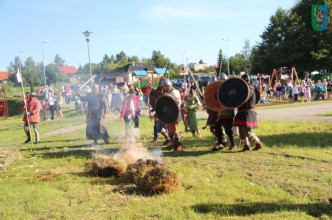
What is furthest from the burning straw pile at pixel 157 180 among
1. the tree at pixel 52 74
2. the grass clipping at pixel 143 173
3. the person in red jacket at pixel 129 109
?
the tree at pixel 52 74

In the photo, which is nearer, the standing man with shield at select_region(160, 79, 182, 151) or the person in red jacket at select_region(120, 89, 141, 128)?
the standing man with shield at select_region(160, 79, 182, 151)

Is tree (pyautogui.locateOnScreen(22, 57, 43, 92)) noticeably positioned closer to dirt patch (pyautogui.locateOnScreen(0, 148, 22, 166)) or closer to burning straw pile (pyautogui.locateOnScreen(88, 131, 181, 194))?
dirt patch (pyautogui.locateOnScreen(0, 148, 22, 166))

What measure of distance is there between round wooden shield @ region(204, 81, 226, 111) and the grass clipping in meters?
2.96

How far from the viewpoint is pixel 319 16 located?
1934cm

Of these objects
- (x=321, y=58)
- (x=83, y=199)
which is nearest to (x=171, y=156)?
(x=83, y=199)

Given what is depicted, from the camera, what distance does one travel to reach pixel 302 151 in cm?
919

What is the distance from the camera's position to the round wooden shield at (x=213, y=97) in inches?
387

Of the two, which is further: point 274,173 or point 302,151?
point 302,151

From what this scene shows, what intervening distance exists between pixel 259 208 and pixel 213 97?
4801 mm

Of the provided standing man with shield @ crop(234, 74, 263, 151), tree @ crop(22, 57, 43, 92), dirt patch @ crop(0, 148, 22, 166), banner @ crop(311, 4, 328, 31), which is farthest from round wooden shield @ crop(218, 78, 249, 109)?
tree @ crop(22, 57, 43, 92)

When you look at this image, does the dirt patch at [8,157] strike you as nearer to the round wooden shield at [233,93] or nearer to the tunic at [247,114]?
the round wooden shield at [233,93]

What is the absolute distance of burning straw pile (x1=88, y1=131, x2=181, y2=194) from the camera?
21.1 feet

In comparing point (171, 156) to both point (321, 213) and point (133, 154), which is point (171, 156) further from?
point (321, 213)

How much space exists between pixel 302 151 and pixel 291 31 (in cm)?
4269
